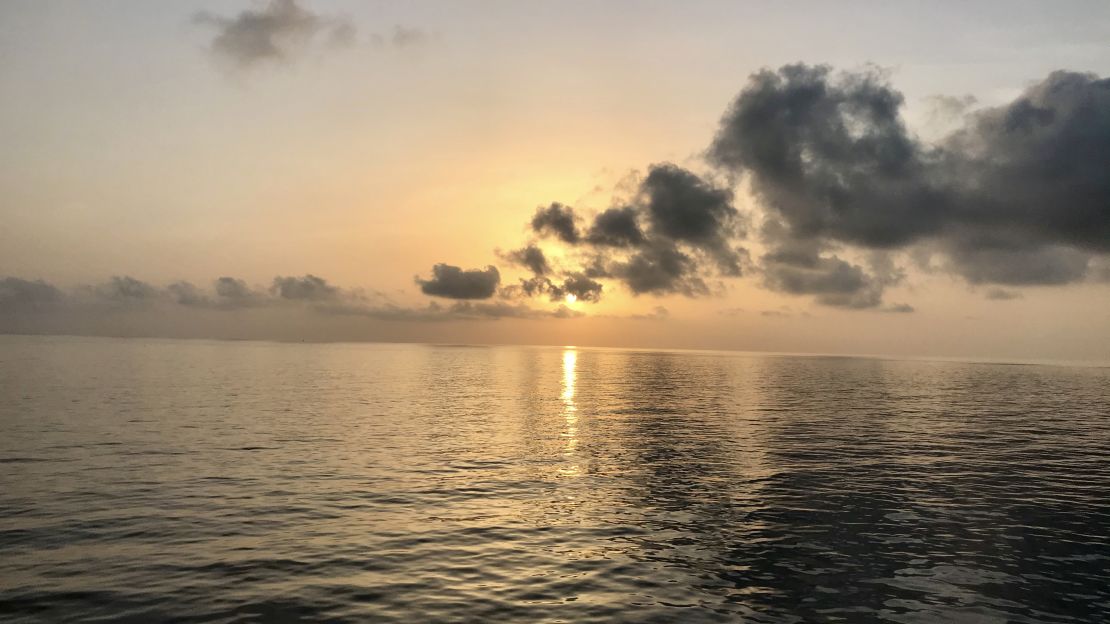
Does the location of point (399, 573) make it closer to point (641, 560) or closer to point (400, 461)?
point (641, 560)

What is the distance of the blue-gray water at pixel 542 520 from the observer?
21.9m

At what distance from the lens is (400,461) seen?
154 feet

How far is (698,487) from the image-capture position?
1590 inches

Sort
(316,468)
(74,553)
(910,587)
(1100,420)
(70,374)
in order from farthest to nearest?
(70,374) < (1100,420) < (316,468) < (74,553) < (910,587)

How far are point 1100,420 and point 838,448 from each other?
51.0 metres

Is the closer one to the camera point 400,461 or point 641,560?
point 641,560

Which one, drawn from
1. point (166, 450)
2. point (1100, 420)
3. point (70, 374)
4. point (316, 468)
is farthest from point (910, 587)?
A: point (70, 374)

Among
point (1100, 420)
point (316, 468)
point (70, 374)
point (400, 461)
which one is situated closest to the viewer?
point (316, 468)

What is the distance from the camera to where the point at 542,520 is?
105ft

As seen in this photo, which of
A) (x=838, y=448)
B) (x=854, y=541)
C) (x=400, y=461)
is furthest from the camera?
(x=838, y=448)

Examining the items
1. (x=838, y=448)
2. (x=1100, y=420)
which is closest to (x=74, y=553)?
(x=838, y=448)

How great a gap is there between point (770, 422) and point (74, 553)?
63328mm

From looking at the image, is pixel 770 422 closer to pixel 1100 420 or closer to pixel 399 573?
pixel 1100 420

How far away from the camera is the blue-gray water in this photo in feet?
71.8
